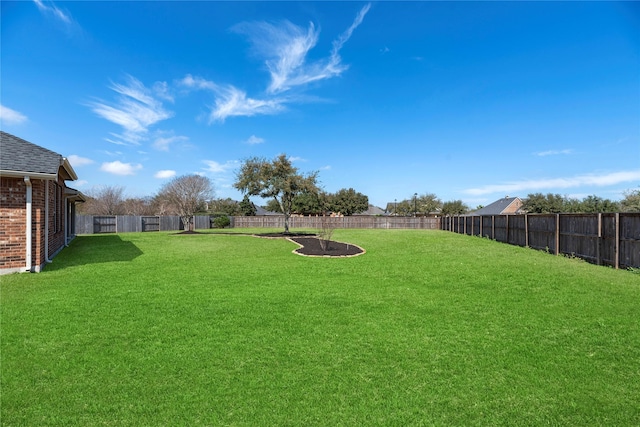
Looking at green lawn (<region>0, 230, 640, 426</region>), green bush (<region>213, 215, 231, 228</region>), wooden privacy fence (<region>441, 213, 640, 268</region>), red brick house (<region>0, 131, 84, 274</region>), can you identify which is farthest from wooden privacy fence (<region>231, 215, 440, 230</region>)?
green lawn (<region>0, 230, 640, 426</region>)

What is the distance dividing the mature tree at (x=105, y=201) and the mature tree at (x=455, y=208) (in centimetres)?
5738

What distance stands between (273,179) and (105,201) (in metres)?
33.1

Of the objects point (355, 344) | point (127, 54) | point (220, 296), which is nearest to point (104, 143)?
point (127, 54)

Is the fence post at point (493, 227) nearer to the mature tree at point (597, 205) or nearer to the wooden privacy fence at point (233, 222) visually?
the wooden privacy fence at point (233, 222)

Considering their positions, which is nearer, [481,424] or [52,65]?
[481,424]

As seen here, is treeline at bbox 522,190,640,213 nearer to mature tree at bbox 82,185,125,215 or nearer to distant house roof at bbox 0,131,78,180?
distant house roof at bbox 0,131,78,180

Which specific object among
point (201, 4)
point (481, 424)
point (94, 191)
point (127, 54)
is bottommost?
point (481, 424)

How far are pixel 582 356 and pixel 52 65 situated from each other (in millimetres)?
16532

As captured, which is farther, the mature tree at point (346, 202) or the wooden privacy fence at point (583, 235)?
the mature tree at point (346, 202)

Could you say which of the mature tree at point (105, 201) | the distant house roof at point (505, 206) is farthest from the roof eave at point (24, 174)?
the distant house roof at point (505, 206)

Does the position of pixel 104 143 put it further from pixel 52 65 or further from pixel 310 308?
pixel 310 308

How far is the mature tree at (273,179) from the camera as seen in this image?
2208cm

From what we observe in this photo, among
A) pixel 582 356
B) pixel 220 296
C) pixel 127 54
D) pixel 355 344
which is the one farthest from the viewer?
pixel 127 54

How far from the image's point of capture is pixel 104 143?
18.3m
